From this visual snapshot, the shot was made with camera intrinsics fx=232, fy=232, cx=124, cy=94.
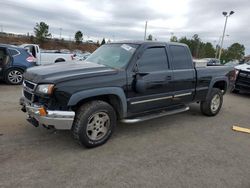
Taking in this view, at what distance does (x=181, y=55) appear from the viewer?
5137 mm

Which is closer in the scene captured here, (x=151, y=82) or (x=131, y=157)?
(x=131, y=157)

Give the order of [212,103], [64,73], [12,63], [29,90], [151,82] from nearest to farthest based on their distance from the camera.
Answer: [64,73], [29,90], [151,82], [212,103], [12,63]

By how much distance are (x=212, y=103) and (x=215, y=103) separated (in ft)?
0.54

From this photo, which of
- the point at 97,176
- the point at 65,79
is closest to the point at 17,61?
the point at 65,79

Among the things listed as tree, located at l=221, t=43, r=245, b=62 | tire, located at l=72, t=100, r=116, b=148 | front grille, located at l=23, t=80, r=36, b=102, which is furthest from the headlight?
tree, located at l=221, t=43, r=245, b=62

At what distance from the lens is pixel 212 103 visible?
19.9ft

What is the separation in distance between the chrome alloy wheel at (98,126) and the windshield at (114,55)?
0.97m

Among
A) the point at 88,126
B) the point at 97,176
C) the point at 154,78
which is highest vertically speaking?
the point at 154,78

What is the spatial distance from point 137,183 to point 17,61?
314 inches

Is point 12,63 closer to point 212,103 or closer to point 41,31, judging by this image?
point 212,103

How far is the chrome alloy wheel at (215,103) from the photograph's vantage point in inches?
239

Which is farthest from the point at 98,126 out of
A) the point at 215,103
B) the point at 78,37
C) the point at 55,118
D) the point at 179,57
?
the point at 78,37

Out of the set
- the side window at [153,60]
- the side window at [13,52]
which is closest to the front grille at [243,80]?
the side window at [153,60]

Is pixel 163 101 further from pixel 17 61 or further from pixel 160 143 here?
pixel 17 61
